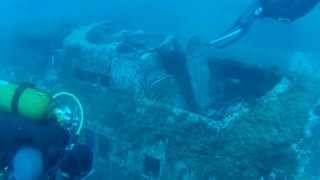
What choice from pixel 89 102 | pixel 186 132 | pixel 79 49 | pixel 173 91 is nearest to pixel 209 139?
pixel 186 132

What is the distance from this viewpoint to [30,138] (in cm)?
439

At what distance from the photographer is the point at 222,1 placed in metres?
15.9

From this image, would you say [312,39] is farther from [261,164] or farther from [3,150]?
[3,150]

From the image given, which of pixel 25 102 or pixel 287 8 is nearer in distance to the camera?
pixel 25 102

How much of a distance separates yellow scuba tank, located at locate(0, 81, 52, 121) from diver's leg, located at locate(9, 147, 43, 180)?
12.4 inches

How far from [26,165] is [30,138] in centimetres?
25

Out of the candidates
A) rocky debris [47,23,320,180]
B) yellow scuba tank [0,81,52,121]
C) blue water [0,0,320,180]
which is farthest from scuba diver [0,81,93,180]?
rocky debris [47,23,320,180]

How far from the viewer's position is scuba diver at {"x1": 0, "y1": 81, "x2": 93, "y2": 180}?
4.36 metres

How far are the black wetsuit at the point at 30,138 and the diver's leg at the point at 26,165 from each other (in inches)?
1.9

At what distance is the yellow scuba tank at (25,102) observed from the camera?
14.4 feet

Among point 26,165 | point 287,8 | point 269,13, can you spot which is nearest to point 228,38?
point 269,13

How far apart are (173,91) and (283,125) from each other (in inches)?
81.6

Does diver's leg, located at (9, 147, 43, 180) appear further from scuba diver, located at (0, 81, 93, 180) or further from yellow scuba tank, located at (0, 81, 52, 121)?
yellow scuba tank, located at (0, 81, 52, 121)

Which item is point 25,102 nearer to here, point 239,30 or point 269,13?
point 269,13
